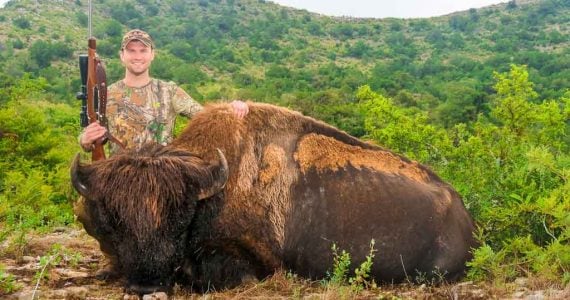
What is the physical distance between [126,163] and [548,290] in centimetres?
346

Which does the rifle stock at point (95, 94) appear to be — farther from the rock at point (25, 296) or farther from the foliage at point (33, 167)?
the foliage at point (33, 167)

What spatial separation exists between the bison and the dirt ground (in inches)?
7.8

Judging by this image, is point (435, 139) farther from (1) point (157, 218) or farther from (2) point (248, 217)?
(1) point (157, 218)

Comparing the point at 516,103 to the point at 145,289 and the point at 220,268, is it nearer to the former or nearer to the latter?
the point at 220,268

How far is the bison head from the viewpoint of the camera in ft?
16.0

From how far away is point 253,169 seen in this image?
19.1 feet

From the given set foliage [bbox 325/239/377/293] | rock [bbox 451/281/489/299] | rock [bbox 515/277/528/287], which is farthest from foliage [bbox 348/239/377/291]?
rock [bbox 515/277/528/287]

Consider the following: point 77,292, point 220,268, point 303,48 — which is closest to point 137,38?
point 220,268

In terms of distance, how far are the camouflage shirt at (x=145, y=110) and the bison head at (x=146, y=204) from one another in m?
1.35

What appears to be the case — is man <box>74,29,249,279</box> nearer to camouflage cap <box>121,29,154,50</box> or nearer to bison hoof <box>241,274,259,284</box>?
camouflage cap <box>121,29,154,50</box>

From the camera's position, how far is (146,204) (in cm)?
Answer: 486

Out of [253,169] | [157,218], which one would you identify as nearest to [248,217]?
[253,169]

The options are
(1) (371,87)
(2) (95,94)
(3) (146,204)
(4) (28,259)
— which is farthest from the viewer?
(1) (371,87)

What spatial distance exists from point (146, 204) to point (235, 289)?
1.20m
